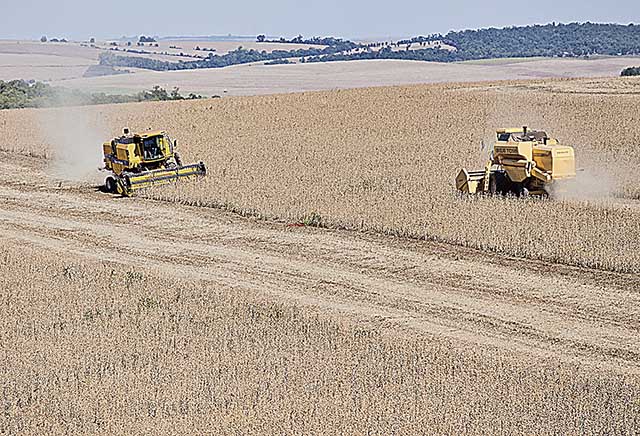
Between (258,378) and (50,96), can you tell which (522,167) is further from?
(50,96)

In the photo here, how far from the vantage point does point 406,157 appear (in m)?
27.7

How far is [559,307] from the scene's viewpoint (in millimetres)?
12438

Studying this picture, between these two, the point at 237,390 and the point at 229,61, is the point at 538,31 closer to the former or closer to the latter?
the point at 229,61

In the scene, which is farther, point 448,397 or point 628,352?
point 628,352

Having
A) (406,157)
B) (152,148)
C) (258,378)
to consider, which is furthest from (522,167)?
(258,378)

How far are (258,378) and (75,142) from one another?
26875 millimetres

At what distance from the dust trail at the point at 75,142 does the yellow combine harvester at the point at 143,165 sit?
2630 mm

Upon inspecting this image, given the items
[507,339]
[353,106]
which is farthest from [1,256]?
[353,106]

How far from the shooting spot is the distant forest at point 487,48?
126 meters

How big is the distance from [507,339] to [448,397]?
236 cm

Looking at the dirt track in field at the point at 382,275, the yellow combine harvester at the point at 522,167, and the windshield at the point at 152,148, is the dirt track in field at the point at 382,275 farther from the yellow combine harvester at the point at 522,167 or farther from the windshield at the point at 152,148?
the yellow combine harvester at the point at 522,167

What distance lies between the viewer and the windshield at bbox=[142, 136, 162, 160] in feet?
78.5

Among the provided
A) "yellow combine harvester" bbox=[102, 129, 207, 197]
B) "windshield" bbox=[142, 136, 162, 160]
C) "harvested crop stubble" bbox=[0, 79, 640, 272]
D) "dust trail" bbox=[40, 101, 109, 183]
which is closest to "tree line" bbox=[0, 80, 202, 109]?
"harvested crop stubble" bbox=[0, 79, 640, 272]

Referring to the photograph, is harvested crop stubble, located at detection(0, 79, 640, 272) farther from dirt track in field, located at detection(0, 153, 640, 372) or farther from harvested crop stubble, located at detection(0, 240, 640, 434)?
harvested crop stubble, located at detection(0, 240, 640, 434)
